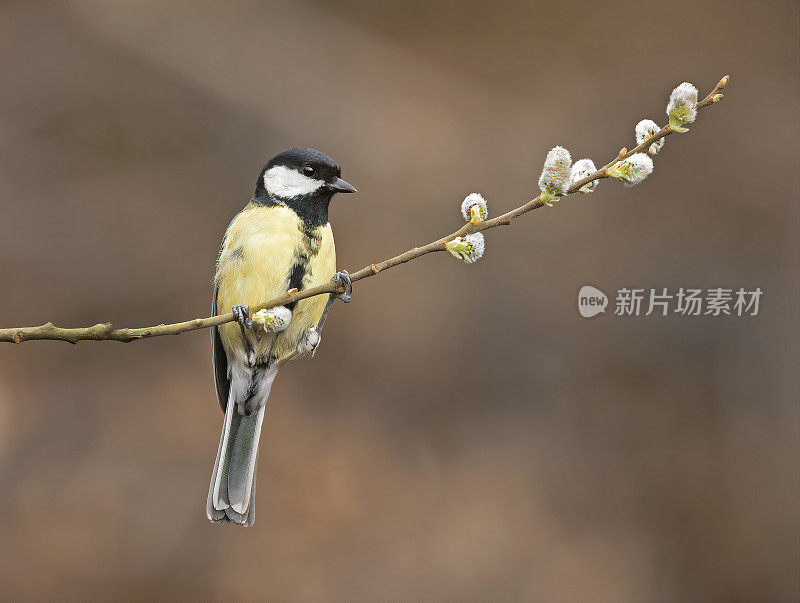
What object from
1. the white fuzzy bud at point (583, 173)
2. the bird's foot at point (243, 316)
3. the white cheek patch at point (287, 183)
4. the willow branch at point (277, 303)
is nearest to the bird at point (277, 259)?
the white cheek patch at point (287, 183)

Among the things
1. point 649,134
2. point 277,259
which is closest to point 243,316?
point 277,259

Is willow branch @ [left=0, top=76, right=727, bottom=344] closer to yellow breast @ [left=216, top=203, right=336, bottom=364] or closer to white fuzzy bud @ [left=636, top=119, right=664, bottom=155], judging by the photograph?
white fuzzy bud @ [left=636, top=119, right=664, bottom=155]

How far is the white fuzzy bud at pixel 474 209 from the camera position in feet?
2.82

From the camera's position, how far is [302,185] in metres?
1.16

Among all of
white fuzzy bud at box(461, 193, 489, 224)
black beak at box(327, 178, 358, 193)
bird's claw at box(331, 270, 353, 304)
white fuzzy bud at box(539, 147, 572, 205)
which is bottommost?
bird's claw at box(331, 270, 353, 304)

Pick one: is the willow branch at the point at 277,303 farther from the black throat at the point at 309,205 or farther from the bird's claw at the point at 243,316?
the black throat at the point at 309,205

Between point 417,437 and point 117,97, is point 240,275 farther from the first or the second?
point 417,437

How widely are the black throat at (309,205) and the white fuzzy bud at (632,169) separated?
454 millimetres

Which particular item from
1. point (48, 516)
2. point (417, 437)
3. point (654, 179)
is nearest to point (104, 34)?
point (48, 516)

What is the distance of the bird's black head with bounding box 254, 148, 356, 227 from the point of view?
1121 millimetres

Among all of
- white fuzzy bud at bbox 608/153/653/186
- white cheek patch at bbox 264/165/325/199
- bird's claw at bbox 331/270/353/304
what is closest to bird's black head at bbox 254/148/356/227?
white cheek patch at bbox 264/165/325/199

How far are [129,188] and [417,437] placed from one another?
1.86m

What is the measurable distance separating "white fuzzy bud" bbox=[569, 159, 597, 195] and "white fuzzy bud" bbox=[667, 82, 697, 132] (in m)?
0.09

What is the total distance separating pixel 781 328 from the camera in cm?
446
